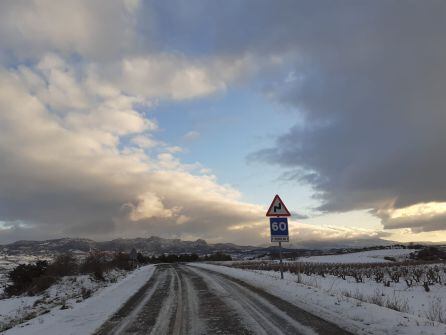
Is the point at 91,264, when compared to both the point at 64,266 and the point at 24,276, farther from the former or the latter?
the point at 24,276

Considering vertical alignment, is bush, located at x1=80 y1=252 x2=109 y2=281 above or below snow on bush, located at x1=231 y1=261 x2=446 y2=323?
above

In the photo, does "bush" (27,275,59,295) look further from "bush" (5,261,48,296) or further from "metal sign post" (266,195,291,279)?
"metal sign post" (266,195,291,279)

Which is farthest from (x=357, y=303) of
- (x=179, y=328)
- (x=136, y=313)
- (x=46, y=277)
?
(x=46, y=277)

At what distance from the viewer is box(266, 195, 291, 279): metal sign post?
21.5m

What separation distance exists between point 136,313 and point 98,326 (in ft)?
6.60

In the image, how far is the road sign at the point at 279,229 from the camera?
21531mm

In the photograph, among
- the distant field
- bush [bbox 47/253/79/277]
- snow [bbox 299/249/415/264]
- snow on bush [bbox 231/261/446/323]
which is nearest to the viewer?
snow on bush [bbox 231/261/446/323]

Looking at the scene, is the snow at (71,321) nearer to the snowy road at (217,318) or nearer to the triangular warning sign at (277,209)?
the snowy road at (217,318)

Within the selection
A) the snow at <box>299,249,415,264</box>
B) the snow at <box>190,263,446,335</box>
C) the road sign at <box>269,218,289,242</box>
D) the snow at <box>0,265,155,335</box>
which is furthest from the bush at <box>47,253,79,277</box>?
the snow at <box>299,249,415,264</box>

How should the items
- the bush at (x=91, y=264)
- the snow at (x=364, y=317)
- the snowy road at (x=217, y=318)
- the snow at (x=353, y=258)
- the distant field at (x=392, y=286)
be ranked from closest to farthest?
1. the snow at (x=364, y=317)
2. the snowy road at (x=217, y=318)
3. the distant field at (x=392, y=286)
4. the bush at (x=91, y=264)
5. the snow at (x=353, y=258)

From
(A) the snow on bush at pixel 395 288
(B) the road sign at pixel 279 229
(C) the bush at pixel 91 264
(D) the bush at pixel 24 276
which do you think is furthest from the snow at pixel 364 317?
(D) the bush at pixel 24 276

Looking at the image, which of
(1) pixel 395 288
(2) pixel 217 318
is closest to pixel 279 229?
(1) pixel 395 288

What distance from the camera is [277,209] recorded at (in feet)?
71.2

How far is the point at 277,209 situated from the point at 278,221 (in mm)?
676
